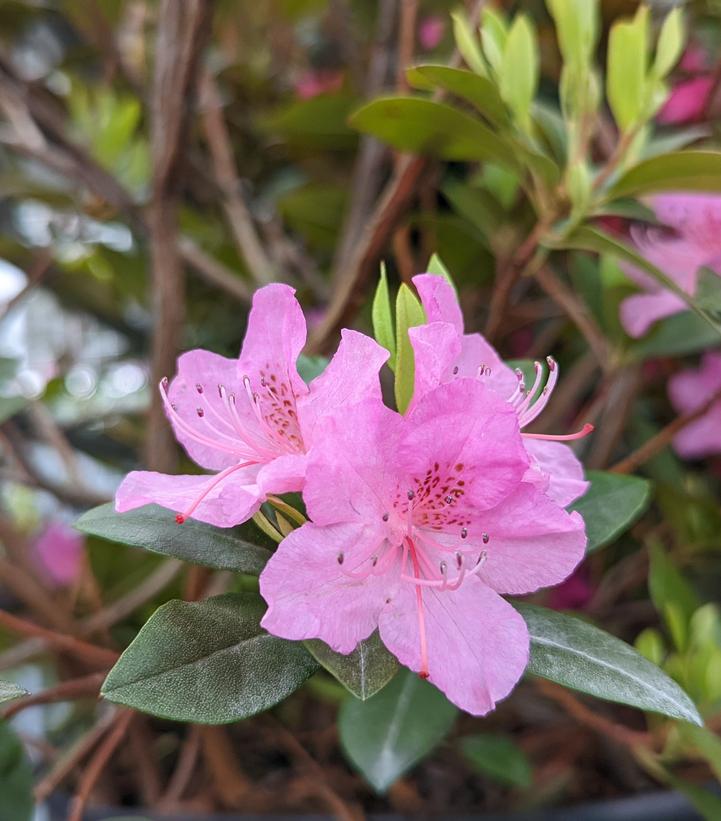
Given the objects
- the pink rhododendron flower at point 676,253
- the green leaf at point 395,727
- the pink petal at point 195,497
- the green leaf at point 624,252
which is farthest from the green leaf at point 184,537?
the pink rhododendron flower at point 676,253

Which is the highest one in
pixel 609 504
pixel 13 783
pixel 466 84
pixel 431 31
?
pixel 466 84

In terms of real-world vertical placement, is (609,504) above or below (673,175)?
below

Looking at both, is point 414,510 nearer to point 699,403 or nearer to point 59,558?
point 699,403

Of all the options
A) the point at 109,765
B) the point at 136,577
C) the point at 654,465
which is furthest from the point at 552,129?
the point at 109,765

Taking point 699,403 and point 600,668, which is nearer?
point 600,668

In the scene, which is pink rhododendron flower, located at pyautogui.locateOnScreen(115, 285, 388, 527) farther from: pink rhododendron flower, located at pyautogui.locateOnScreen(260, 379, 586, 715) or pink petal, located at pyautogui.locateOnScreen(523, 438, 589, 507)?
pink petal, located at pyautogui.locateOnScreen(523, 438, 589, 507)

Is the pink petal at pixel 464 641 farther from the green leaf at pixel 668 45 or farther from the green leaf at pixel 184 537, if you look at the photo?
the green leaf at pixel 668 45

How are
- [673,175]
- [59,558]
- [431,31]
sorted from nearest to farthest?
[673,175] → [431,31] → [59,558]

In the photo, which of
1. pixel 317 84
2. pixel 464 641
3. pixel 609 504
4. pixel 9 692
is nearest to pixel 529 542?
pixel 464 641
